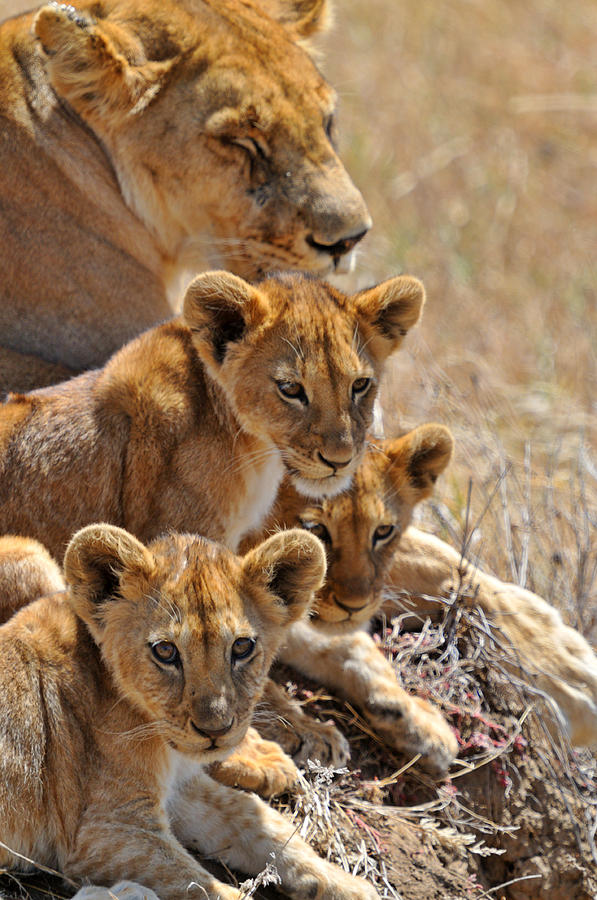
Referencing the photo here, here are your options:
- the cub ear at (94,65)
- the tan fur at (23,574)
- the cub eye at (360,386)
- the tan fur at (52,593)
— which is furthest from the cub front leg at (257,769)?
the cub ear at (94,65)

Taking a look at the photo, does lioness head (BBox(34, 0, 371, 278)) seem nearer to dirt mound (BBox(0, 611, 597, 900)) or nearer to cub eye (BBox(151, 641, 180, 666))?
dirt mound (BBox(0, 611, 597, 900))

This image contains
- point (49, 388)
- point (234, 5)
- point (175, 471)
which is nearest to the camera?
point (175, 471)

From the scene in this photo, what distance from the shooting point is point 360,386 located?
3.62 metres

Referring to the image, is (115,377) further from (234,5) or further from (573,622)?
(573,622)

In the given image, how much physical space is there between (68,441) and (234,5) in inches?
75.9

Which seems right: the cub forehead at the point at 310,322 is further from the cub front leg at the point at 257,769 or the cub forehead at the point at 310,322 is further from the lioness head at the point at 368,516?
the cub front leg at the point at 257,769

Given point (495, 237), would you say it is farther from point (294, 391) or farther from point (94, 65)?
point (294, 391)

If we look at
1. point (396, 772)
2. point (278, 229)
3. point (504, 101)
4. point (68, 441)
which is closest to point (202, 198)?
point (278, 229)

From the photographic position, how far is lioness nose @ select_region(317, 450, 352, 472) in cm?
344

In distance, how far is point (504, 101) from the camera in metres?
12.5

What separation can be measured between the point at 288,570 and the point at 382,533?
0.67 meters

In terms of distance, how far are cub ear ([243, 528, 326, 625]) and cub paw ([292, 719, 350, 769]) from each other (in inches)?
26.4

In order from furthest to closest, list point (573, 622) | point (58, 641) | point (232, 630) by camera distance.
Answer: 1. point (573, 622)
2. point (58, 641)
3. point (232, 630)

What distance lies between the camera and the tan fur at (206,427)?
352 centimetres
